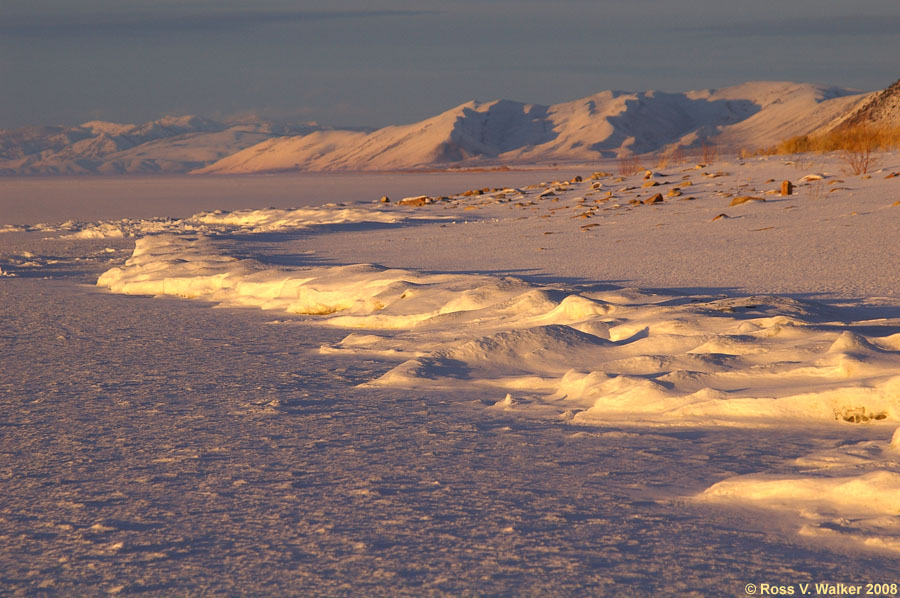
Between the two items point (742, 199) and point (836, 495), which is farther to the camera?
point (742, 199)

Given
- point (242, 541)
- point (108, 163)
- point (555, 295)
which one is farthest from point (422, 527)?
point (108, 163)

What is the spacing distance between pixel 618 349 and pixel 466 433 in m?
1.23

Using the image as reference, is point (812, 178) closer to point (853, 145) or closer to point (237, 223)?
point (853, 145)

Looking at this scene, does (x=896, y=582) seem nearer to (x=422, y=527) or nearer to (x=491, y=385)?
(x=422, y=527)

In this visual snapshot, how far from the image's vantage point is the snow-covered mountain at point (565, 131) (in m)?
117

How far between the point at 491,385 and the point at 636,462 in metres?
1.11

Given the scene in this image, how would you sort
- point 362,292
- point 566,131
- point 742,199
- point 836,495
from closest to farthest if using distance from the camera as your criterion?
point 836,495, point 362,292, point 742,199, point 566,131

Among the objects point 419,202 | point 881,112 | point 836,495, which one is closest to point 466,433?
point 836,495

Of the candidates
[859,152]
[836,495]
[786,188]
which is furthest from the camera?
[859,152]

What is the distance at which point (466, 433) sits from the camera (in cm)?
298

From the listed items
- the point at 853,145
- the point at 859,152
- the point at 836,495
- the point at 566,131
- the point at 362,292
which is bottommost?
the point at 836,495

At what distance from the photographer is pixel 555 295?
519cm

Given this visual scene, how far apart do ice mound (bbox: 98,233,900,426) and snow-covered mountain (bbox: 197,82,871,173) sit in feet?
344

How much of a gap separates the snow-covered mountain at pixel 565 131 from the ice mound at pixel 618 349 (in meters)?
105
